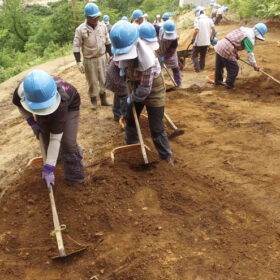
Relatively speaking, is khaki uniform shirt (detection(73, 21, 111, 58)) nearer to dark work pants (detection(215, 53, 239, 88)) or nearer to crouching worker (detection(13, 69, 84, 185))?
crouching worker (detection(13, 69, 84, 185))

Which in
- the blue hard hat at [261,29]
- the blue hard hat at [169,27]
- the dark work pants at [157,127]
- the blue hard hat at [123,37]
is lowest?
the dark work pants at [157,127]

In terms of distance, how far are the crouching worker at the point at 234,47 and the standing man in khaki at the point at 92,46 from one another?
2.58 metres

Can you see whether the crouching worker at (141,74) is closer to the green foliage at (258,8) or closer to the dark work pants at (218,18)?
the green foliage at (258,8)

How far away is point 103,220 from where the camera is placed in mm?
2928

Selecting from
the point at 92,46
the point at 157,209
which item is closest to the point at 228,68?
the point at 92,46

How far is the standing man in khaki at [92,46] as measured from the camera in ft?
16.4

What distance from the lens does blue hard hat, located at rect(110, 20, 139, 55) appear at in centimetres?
278

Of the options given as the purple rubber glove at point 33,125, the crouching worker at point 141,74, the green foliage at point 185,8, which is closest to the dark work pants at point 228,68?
the crouching worker at point 141,74

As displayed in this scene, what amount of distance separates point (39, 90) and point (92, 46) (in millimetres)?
3072

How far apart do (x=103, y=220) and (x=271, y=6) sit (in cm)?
1168

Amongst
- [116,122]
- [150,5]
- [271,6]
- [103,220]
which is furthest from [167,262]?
[150,5]

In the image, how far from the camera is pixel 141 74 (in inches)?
122

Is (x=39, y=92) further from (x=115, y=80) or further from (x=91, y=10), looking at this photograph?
(x=91, y=10)

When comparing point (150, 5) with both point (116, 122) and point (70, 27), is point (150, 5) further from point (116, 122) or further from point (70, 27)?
point (116, 122)
